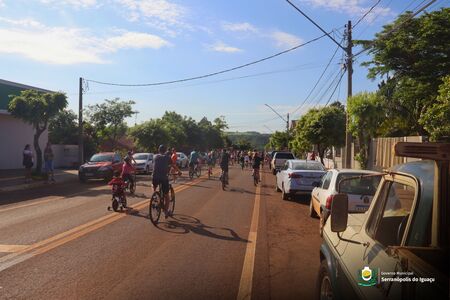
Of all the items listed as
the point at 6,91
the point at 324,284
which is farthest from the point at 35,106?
the point at 324,284

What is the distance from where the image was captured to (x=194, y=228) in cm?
998

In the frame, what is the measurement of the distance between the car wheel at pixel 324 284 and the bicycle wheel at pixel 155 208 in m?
6.24

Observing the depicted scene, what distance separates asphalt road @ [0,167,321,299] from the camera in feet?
18.9

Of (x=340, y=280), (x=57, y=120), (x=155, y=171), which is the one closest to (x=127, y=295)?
(x=340, y=280)

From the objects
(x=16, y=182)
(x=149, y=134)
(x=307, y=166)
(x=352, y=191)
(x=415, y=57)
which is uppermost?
(x=415, y=57)

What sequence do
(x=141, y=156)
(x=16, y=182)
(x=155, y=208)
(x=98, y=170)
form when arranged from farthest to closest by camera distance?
(x=141, y=156) → (x=98, y=170) → (x=16, y=182) → (x=155, y=208)

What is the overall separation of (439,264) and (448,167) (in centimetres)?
58

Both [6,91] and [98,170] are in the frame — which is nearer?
[98,170]

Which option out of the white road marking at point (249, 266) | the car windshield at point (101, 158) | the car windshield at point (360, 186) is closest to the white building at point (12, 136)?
the car windshield at point (101, 158)

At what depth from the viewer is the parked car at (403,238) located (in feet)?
8.53

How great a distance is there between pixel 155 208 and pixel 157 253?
9.93ft

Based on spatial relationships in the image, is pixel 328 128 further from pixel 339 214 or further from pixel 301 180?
pixel 339 214

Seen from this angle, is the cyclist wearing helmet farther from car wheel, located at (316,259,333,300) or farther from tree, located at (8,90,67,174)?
tree, located at (8,90,67,174)

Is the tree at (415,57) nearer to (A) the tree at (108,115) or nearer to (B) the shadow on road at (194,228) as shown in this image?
(B) the shadow on road at (194,228)
